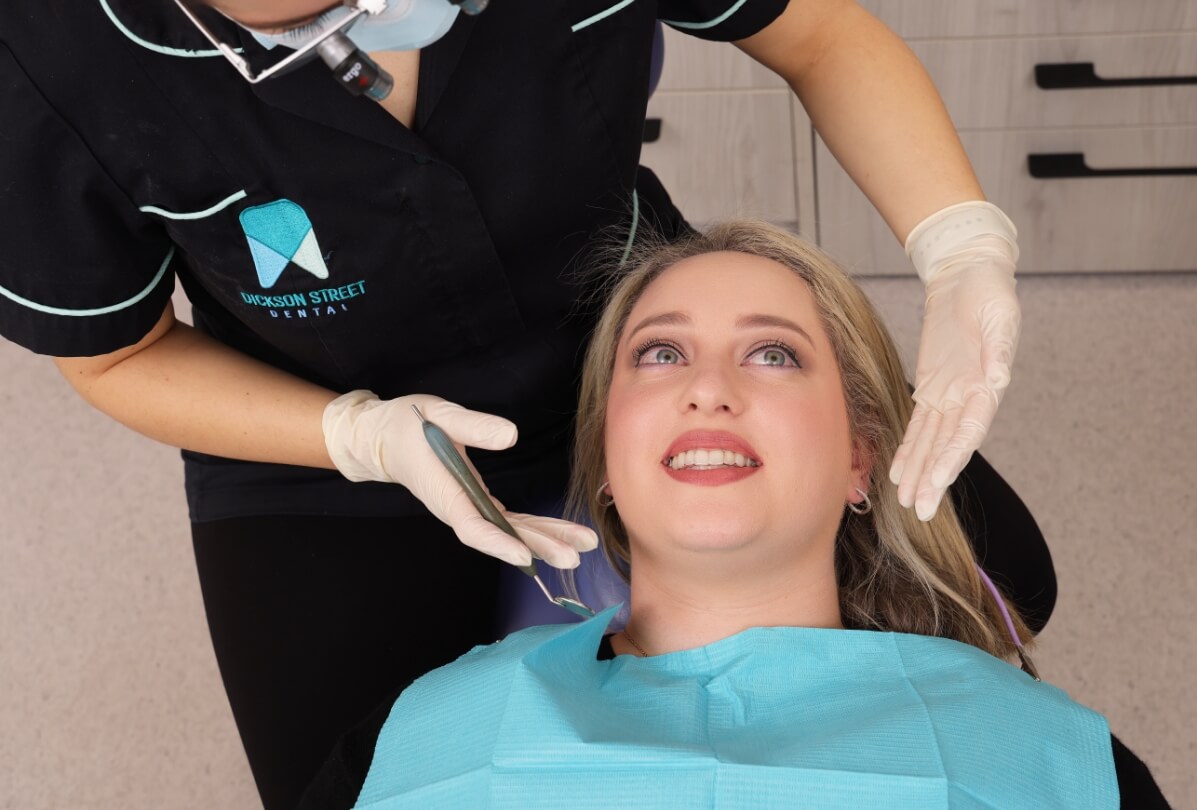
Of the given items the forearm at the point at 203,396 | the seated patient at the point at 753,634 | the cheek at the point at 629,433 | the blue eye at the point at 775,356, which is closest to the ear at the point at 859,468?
the seated patient at the point at 753,634

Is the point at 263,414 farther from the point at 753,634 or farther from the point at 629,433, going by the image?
the point at 753,634

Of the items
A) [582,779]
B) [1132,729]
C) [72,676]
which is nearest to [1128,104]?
[1132,729]

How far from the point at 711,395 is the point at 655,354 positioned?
14cm

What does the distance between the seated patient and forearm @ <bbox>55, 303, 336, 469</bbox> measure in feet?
0.99

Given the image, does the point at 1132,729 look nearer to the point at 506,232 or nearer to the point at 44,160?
the point at 506,232

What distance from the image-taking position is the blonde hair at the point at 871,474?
4.62ft

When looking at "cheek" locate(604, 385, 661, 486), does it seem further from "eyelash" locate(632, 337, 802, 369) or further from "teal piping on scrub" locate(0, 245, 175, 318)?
"teal piping on scrub" locate(0, 245, 175, 318)

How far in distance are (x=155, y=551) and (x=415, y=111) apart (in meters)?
1.32

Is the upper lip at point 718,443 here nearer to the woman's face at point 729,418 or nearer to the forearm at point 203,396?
the woman's face at point 729,418

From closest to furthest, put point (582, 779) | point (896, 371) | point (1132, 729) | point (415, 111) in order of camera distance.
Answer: point (582, 779) < point (415, 111) < point (896, 371) < point (1132, 729)

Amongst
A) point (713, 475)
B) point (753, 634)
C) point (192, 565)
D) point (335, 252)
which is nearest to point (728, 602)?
point (753, 634)

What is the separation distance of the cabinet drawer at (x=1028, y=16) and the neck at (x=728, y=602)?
1.23m

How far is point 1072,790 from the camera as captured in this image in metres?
1.14

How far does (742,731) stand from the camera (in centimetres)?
121
